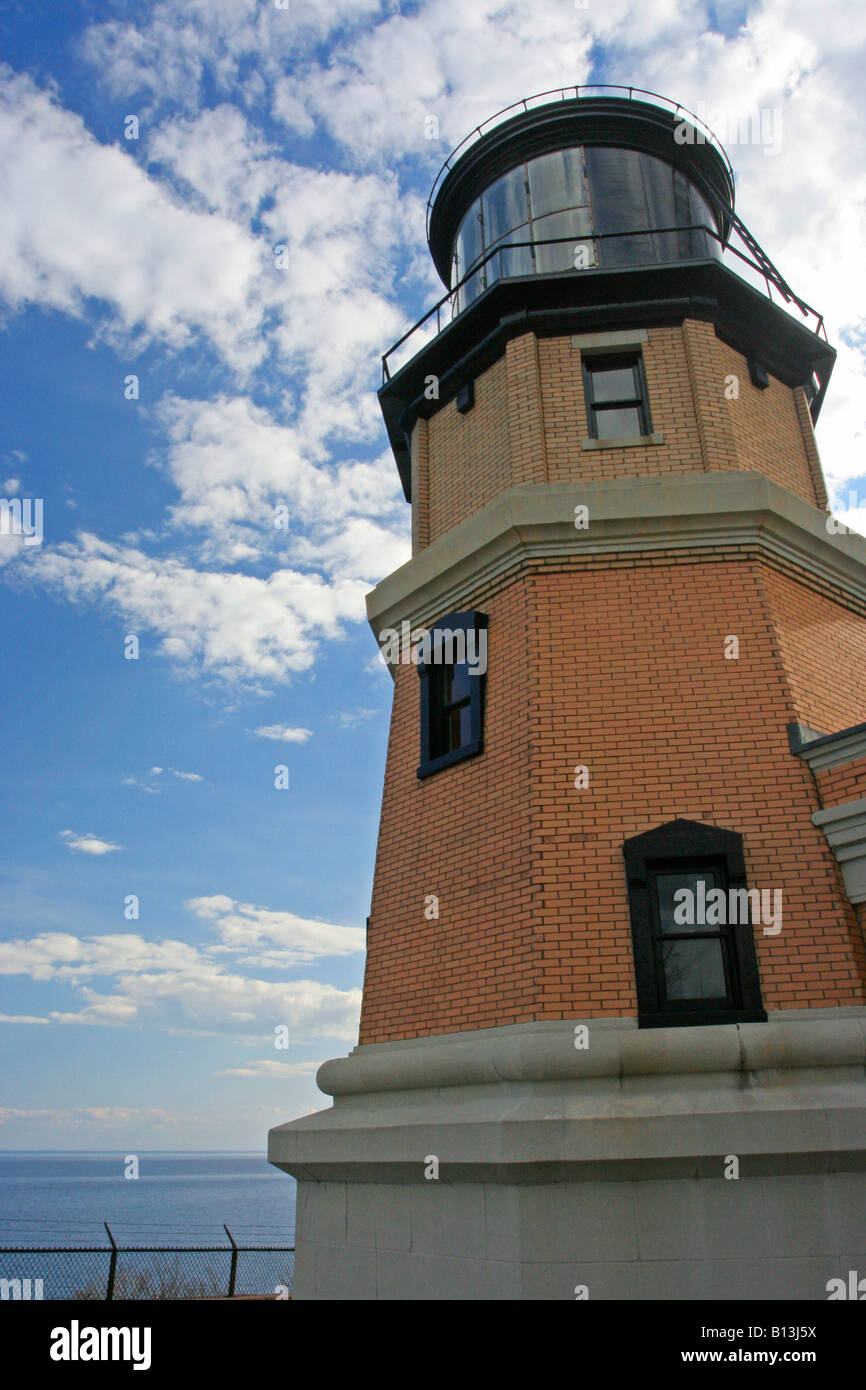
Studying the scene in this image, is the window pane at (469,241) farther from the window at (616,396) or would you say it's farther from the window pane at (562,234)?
the window at (616,396)

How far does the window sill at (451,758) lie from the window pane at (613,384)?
4.40 m

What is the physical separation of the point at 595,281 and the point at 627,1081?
338 inches

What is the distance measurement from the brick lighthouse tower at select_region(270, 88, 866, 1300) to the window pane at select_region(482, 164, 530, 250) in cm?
29

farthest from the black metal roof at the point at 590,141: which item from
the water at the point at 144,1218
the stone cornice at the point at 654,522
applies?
the water at the point at 144,1218

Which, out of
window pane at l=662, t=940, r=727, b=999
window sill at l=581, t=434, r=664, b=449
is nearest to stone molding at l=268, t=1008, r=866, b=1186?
window pane at l=662, t=940, r=727, b=999

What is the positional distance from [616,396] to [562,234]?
2.69m

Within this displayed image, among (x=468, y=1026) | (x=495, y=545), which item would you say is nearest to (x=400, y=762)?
(x=495, y=545)

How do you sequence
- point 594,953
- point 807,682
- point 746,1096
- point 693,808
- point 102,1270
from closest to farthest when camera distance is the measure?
point 746,1096 < point 594,953 < point 693,808 < point 807,682 < point 102,1270

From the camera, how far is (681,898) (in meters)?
7.93

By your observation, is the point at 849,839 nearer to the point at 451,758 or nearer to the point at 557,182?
the point at 451,758

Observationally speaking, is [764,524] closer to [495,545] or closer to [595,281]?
[495,545]

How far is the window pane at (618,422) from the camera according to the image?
10.8 metres

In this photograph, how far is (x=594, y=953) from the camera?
7.70m
